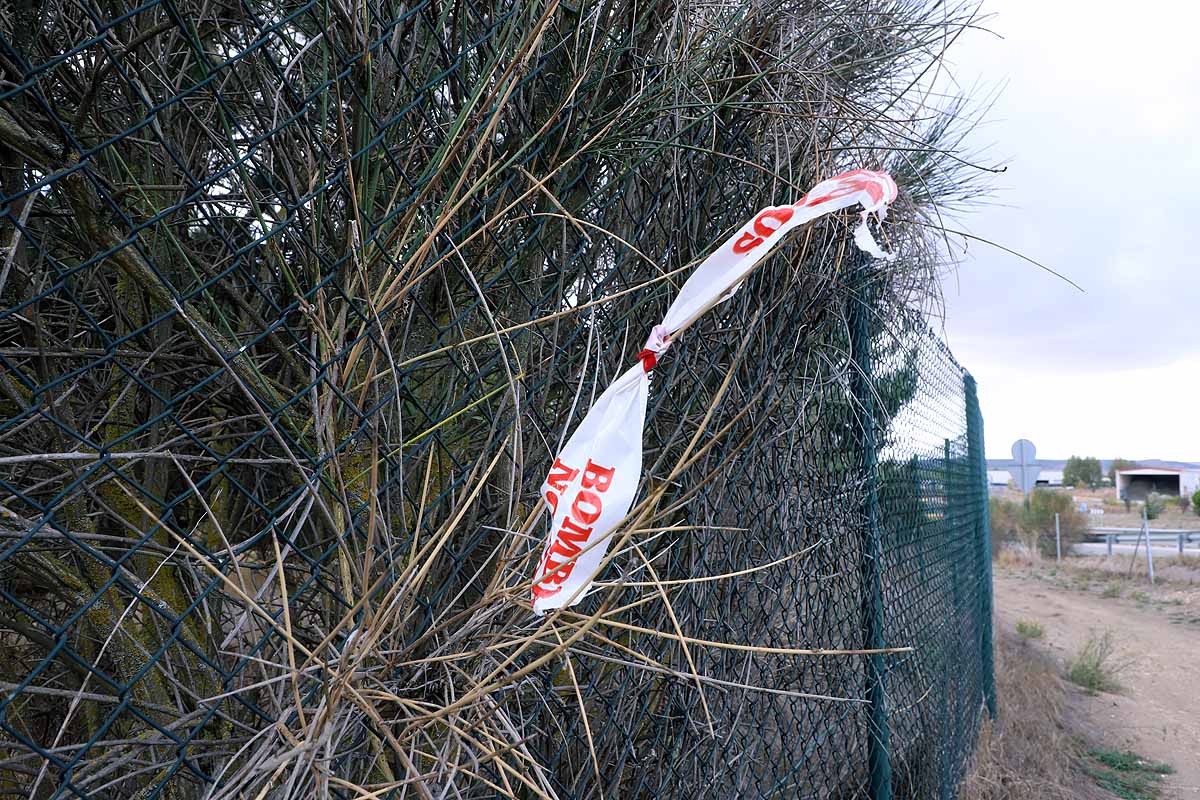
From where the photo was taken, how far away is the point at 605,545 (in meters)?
1.53

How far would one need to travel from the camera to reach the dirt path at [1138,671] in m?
6.69

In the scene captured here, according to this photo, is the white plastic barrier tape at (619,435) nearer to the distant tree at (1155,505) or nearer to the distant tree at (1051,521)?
the distant tree at (1051,521)

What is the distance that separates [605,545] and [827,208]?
0.96 metres

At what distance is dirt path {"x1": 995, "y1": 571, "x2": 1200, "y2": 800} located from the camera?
6688mm

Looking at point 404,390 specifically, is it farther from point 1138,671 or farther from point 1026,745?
point 1138,671

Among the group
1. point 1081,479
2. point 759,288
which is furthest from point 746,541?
point 1081,479

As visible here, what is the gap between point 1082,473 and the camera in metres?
61.1

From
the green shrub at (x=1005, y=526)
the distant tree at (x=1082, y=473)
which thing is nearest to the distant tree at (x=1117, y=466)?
the distant tree at (x=1082, y=473)

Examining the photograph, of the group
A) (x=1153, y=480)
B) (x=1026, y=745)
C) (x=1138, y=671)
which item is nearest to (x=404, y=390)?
Result: (x=1026, y=745)

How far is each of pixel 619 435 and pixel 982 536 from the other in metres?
7.48

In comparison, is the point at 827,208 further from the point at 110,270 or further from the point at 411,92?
the point at 110,270

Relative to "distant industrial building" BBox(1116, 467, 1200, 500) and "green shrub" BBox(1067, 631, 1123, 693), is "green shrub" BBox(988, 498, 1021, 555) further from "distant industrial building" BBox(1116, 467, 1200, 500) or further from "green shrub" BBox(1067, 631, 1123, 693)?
"distant industrial building" BBox(1116, 467, 1200, 500)

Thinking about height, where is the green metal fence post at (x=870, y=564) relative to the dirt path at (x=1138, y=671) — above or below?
above

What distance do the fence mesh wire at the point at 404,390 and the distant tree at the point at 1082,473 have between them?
68732 millimetres
